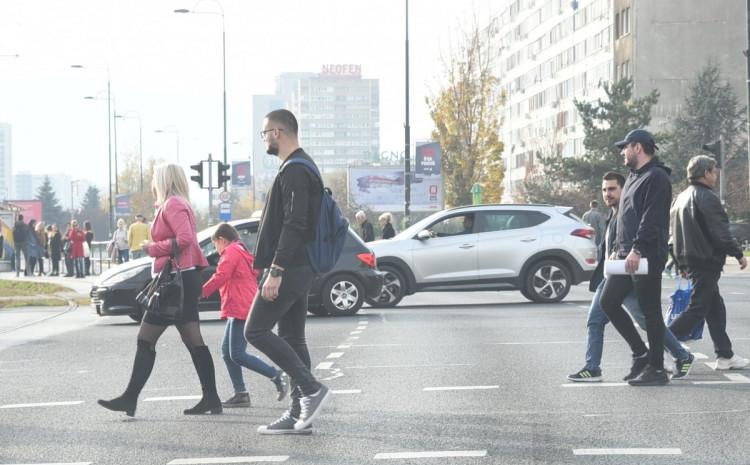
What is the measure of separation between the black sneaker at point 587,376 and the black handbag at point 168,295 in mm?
3179

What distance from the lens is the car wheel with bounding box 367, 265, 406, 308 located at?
22.9m

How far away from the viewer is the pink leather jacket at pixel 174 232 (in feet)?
30.3

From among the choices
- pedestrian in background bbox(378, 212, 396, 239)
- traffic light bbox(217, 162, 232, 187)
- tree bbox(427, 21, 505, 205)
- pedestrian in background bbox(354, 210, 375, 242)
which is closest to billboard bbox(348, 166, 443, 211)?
tree bbox(427, 21, 505, 205)

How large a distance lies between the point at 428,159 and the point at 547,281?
29.9m

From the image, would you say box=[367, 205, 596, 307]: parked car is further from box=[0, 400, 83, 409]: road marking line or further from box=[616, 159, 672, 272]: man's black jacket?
box=[0, 400, 83, 409]: road marking line

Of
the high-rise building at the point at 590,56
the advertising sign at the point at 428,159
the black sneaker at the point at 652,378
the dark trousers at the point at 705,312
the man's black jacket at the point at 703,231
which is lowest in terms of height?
the black sneaker at the point at 652,378

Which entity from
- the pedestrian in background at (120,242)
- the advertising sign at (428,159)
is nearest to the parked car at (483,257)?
the pedestrian in background at (120,242)

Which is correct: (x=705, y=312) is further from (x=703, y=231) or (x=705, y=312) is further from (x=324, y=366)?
(x=324, y=366)

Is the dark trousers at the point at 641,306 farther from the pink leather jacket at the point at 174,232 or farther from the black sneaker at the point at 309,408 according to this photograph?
the pink leather jacket at the point at 174,232

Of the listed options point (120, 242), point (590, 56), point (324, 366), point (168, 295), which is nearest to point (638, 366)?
point (324, 366)

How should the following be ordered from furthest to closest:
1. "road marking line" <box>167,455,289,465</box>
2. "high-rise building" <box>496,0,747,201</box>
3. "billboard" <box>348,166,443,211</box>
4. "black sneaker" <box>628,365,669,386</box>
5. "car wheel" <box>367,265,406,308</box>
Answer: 1. "high-rise building" <box>496,0,747,201</box>
2. "billboard" <box>348,166,443,211</box>
3. "car wheel" <box>367,265,406,308</box>
4. "black sneaker" <box>628,365,669,386</box>
5. "road marking line" <box>167,455,289,465</box>

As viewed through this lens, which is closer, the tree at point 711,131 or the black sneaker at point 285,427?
the black sneaker at point 285,427

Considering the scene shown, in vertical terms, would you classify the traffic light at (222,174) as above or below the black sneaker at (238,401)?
above

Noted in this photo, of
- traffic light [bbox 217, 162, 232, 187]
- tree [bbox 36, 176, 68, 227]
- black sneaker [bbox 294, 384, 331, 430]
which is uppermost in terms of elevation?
traffic light [bbox 217, 162, 232, 187]
